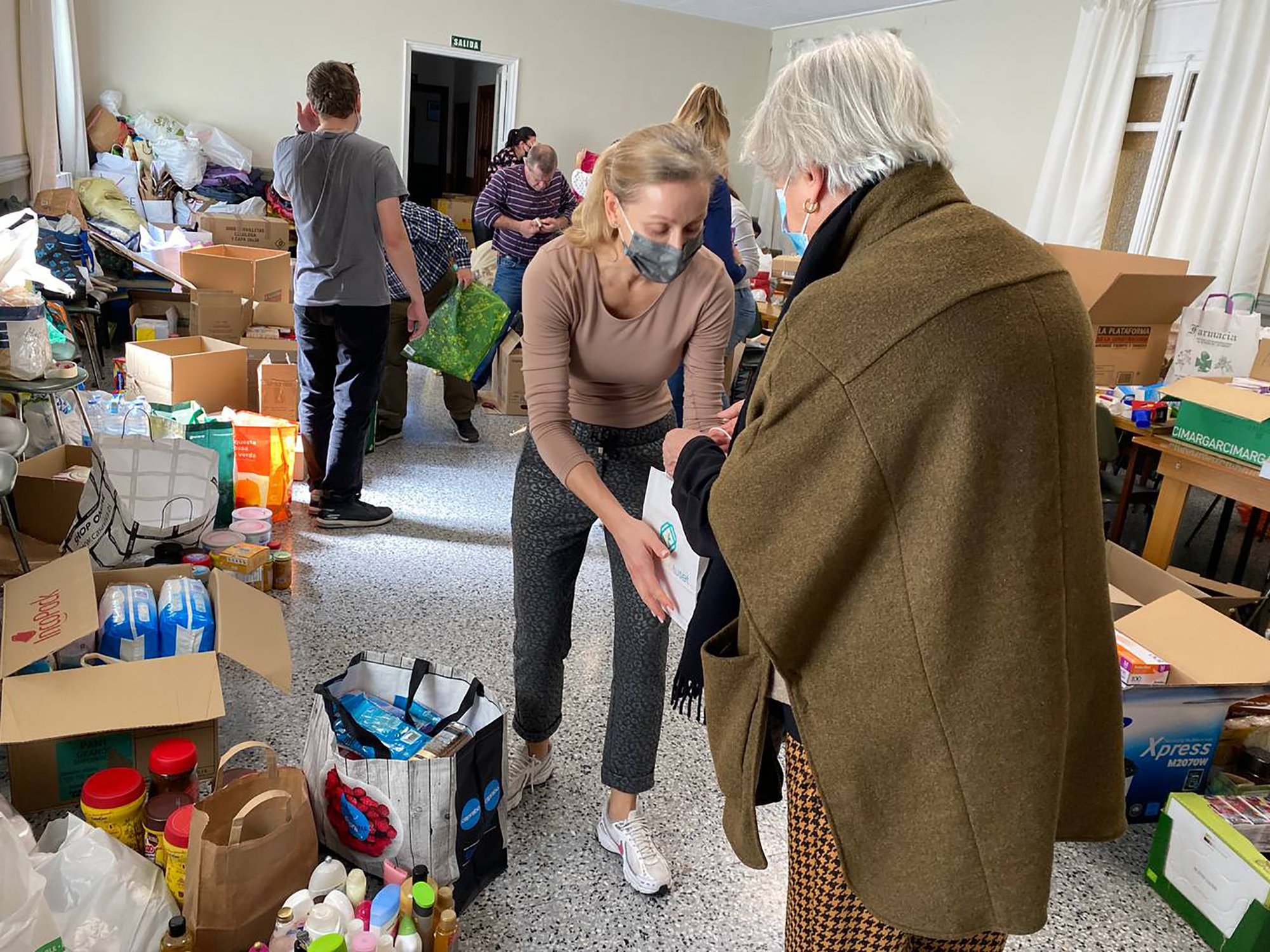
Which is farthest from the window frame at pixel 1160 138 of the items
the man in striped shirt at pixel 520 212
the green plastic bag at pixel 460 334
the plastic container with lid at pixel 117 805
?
the plastic container with lid at pixel 117 805

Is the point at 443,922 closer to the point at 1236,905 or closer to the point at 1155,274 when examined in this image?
the point at 1236,905

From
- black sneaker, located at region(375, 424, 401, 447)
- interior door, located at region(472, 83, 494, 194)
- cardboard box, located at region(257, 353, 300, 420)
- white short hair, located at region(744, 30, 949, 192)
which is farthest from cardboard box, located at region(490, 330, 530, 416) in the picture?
interior door, located at region(472, 83, 494, 194)

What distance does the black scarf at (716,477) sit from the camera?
0.97m

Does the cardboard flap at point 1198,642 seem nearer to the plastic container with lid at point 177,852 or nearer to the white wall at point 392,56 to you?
the plastic container with lid at point 177,852

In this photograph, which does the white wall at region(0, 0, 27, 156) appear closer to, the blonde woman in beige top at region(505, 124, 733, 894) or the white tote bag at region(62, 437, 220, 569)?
the white tote bag at region(62, 437, 220, 569)

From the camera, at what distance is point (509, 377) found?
5.17m

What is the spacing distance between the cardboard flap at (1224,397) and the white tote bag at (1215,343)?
723 millimetres

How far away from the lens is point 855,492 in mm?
834

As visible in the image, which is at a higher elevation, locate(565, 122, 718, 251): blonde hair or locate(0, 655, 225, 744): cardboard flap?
locate(565, 122, 718, 251): blonde hair

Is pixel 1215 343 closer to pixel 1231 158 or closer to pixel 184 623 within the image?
pixel 1231 158

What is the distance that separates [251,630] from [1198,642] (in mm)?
2267

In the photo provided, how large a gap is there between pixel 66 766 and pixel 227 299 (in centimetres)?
286

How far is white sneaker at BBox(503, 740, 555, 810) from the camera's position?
6.61 ft

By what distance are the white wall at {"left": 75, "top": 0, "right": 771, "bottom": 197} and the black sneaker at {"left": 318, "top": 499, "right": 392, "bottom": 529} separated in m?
5.39
